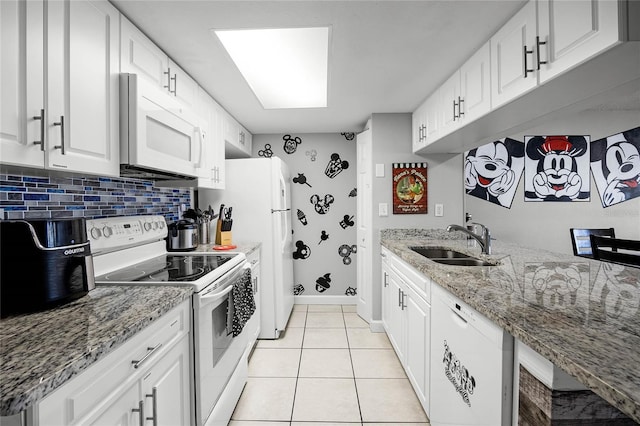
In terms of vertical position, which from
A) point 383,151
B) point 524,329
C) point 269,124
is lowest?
point 524,329

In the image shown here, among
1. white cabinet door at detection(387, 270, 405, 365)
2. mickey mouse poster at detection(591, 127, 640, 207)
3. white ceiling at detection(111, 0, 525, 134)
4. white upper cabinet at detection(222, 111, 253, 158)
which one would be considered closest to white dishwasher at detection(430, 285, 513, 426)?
white cabinet door at detection(387, 270, 405, 365)

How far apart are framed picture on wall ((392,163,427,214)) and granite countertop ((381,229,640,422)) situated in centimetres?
124

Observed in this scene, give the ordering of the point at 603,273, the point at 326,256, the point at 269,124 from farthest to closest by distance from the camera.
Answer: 1. the point at 326,256
2. the point at 269,124
3. the point at 603,273

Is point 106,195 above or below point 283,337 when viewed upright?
above

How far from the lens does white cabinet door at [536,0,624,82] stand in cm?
99

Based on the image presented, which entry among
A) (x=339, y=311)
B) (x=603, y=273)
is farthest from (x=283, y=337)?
(x=603, y=273)

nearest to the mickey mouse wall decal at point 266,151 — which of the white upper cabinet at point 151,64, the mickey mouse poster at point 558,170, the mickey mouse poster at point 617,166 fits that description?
the white upper cabinet at point 151,64

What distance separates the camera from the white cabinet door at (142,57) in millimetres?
1463

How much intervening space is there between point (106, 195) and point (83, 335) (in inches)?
48.3

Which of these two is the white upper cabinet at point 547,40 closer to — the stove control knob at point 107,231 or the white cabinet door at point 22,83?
the white cabinet door at point 22,83

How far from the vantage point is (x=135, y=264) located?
6.14ft

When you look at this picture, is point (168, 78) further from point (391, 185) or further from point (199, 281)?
point (391, 185)

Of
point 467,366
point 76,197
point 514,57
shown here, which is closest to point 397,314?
point 467,366

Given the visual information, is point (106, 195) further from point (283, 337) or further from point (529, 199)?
point (529, 199)
